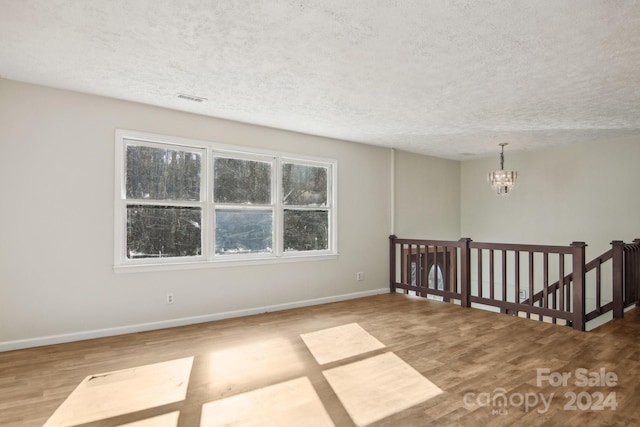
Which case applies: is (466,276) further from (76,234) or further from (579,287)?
(76,234)

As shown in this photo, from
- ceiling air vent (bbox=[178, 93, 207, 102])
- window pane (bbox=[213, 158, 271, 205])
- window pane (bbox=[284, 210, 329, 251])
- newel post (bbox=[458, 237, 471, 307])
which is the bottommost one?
newel post (bbox=[458, 237, 471, 307])

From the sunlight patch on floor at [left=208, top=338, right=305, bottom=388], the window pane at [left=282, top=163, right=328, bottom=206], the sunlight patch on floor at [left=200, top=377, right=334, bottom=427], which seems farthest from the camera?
the window pane at [left=282, top=163, right=328, bottom=206]

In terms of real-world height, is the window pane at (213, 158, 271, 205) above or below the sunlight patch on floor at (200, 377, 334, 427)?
above

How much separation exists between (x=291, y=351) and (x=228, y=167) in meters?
2.42

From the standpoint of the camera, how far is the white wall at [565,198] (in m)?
5.34

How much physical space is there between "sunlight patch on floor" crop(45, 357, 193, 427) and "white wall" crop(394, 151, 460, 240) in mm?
4423

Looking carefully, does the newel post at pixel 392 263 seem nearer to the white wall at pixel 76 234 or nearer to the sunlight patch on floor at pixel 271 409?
the white wall at pixel 76 234

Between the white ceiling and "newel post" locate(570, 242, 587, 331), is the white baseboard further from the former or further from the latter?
"newel post" locate(570, 242, 587, 331)

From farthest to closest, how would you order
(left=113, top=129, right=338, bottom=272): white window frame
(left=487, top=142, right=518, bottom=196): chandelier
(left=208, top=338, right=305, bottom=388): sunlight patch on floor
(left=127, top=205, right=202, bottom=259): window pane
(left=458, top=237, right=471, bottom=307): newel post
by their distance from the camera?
(left=487, top=142, right=518, bottom=196): chandelier < (left=458, top=237, right=471, bottom=307): newel post < (left=127, top=205, right=202, bottom=259): window pane < (left=113, top=129, right=338, bottom=272): white window frame < (left=208, top=338, right=305, bottom=388): sunlight patch on floor

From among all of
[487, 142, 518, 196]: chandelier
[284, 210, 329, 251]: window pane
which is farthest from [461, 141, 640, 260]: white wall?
[284, 210, 329, 251]: window pane

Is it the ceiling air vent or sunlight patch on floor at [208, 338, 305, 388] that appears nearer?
sunlight patch on floor at [208, 338, 305, 388]

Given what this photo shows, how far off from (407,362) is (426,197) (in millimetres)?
4349

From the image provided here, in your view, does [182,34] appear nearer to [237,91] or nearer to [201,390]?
[237,91]

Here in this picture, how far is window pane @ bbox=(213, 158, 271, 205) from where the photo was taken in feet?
14.8
